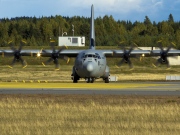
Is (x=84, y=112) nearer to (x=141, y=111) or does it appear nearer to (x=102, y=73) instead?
(x=141, y=111)

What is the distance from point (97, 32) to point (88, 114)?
150573 mm

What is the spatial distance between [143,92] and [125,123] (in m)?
15.5

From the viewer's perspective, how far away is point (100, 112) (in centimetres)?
2519

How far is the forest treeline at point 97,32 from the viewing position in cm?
14948

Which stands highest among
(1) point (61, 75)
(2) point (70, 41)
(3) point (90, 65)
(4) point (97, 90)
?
(3) point (90, 65)

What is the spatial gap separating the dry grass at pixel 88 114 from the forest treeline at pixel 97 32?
108 m

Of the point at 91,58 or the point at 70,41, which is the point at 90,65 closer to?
the point at 91,58

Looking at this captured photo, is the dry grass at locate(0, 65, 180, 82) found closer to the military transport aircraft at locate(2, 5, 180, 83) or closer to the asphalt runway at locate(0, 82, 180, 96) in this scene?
the military transport aircraft at locate(2, 5, 180, 83)

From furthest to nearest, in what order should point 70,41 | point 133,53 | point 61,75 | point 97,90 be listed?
point 70,41, point 61,75, point 133,53, point 97,90

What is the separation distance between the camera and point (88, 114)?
2439 cm

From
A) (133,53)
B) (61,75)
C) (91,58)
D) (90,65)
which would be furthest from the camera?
(61,75)

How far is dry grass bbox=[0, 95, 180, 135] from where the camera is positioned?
64.0 feet

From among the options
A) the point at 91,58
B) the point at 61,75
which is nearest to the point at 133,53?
the point at 91,58

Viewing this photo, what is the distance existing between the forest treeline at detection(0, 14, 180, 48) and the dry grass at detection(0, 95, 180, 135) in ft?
353
